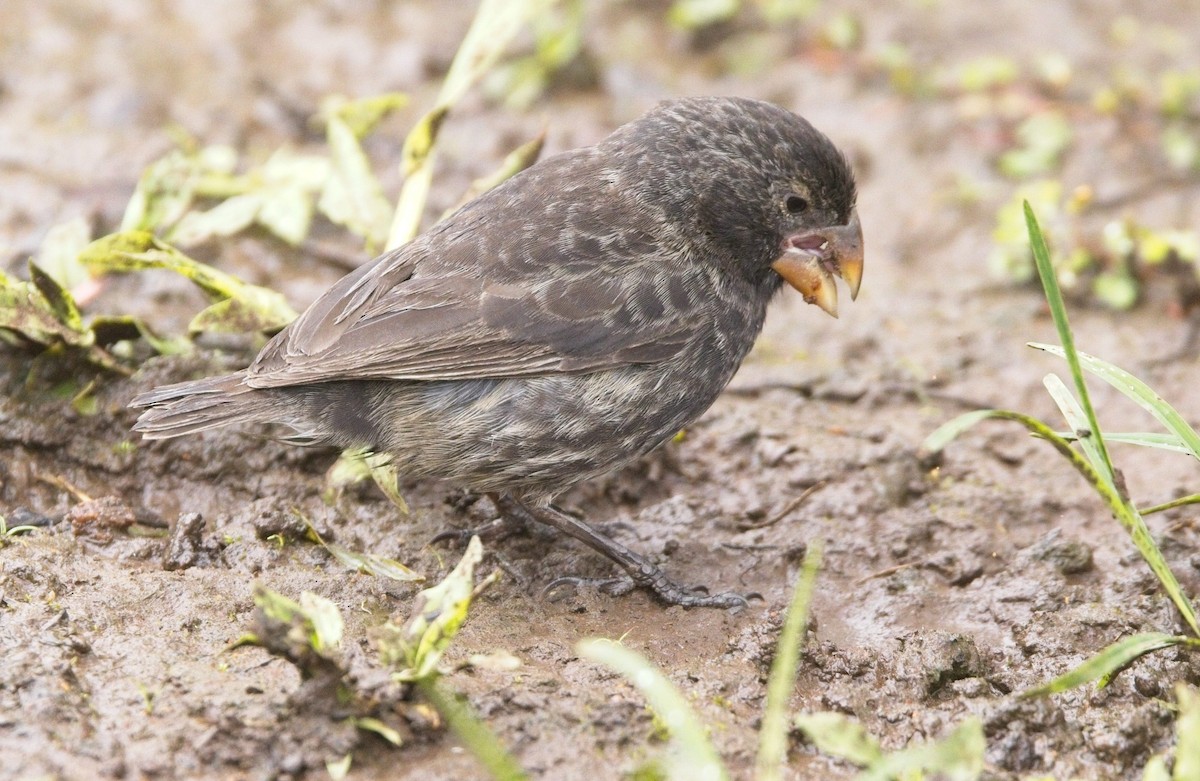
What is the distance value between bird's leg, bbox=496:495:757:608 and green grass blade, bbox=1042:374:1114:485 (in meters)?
1.15

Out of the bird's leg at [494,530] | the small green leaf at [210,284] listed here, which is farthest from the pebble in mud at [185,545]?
the small green leaf at [210,284]

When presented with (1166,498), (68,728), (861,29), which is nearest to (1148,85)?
(861,29)

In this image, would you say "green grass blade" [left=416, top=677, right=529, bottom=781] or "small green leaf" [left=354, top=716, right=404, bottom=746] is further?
"small green leaf" [left=354, top=716, right=404, bottom=746]

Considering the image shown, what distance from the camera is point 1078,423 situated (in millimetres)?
3328

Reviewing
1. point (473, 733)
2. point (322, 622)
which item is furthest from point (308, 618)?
point (473, 733)

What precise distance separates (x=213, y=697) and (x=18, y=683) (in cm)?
46

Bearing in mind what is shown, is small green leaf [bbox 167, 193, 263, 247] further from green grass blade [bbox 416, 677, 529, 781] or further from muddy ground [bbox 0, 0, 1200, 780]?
green grass blade [bbox 416, 677, 529, 781]

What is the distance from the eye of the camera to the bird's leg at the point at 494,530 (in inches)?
166

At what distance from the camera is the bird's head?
4.27m

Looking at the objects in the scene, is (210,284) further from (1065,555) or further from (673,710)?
(1065,555)

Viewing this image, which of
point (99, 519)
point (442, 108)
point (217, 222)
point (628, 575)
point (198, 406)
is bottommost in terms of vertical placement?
point (628, 575)

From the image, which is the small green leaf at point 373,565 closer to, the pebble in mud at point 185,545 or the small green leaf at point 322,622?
the pebble in mud at point 185,545

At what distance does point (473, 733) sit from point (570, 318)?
169 cm

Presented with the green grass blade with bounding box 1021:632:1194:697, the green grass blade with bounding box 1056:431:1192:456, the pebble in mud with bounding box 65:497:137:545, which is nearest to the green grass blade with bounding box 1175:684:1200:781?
the green grass blade with bounding box 1021:632:1194:697
